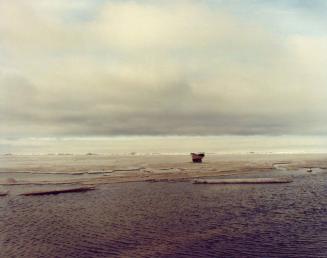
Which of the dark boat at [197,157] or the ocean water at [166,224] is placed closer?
the ocean water at [166,224]

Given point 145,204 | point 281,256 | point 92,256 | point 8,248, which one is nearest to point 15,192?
point 145,204

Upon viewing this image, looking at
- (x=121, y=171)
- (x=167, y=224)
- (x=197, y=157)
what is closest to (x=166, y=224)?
(x=167, y=224)

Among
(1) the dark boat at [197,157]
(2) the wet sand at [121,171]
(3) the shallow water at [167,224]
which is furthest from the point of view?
(1) the dark boat at [197,157]

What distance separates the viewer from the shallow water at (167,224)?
60.8ft

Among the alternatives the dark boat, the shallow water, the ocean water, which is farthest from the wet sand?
the shallow water

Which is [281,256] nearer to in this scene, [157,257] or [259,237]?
[259,237]

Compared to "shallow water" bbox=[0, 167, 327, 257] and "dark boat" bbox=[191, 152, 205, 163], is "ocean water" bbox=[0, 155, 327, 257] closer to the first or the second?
"shallow water" bbox=[0, 167, 327, 257]

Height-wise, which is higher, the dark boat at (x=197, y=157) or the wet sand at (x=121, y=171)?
the dark boat at (x=197, y=157)

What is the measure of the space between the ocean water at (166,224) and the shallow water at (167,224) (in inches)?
1.8

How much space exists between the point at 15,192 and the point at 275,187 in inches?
1061

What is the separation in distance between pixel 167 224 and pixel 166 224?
0.21ft

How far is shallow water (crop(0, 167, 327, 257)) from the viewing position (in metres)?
18.5

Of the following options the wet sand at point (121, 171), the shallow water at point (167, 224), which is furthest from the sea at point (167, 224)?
the wet sand at point (121, 171)

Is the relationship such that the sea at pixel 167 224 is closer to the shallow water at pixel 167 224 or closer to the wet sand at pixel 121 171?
the shallow water at pixel 167 224
